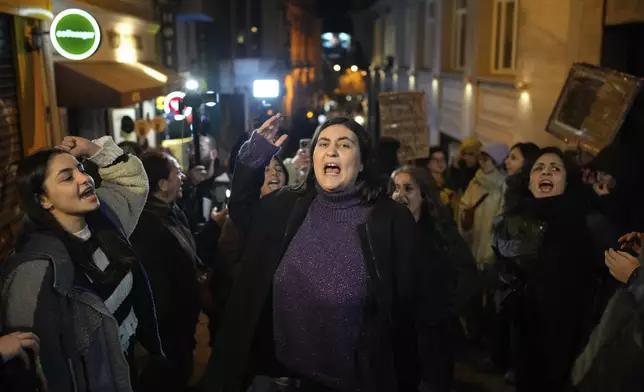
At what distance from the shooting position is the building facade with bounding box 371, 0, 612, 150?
8156 mm

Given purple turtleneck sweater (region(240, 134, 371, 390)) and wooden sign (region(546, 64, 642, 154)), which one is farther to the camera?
wooden sign (region(546, 64, 642, 154))

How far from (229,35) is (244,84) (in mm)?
2323

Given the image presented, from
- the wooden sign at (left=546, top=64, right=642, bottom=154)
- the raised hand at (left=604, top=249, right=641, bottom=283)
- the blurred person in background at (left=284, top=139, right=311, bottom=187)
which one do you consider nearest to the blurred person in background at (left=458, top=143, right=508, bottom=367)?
the wooden sign at (left=546, top=64, right=642, bottom=154)

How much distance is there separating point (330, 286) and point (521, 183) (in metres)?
2.96

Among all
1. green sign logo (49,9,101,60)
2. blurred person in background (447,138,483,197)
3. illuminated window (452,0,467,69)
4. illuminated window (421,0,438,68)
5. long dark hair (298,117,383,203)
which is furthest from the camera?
illuminated window (421,0,438,68)

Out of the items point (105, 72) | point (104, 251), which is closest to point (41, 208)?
point (104, 251)

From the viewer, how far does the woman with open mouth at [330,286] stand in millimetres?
2980

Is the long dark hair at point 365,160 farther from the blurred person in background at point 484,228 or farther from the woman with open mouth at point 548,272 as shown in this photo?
the blurred person in background at point 484,228

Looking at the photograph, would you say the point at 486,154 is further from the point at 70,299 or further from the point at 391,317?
the point at 70,299

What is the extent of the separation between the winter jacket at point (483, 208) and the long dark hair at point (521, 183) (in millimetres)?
747

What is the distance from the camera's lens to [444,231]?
16.3 feet

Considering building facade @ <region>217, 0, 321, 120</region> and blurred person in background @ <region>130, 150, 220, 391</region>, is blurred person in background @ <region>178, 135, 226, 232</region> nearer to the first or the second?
blurred person in background @ <region>130, 150, 220, 391</region>

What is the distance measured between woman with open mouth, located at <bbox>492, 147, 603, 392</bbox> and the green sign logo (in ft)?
20.1

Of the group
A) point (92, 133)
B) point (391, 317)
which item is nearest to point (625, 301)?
point (391, 317)
